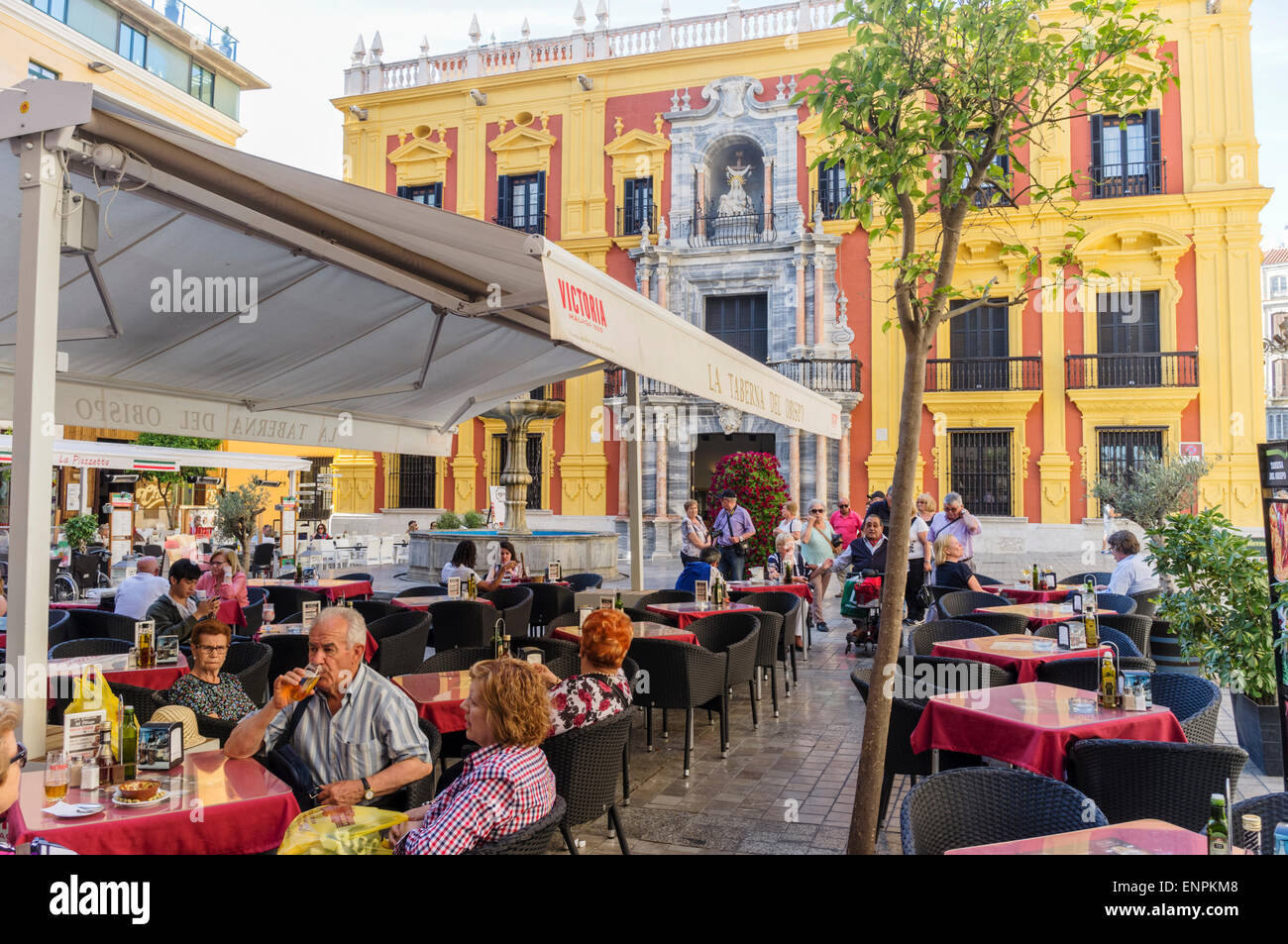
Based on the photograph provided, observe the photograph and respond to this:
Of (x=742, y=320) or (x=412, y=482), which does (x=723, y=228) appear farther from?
(x=412, y=482)

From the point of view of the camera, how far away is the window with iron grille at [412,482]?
22797 mm

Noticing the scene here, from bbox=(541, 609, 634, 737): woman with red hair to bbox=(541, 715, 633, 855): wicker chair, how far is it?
0.31 feet

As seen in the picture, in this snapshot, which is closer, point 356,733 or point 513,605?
point 356,733

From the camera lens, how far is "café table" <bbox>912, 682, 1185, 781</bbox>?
10.6 feet

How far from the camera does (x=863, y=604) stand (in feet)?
26.7

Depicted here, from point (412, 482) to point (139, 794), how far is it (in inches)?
825

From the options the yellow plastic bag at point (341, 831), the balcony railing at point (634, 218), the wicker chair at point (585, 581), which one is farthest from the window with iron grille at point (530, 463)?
the yellow plastic bag at point (341, 831)

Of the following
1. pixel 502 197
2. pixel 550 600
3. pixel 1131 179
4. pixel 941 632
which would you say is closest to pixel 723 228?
pixel 502 197

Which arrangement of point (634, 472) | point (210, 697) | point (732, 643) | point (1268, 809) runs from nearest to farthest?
point (1268, 809) < point (210, 697) < point (732, 643) < point (634, 472)

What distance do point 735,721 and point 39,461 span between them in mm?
4374

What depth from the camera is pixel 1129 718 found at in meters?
3.37

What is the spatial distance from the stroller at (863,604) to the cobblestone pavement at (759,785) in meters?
1.28

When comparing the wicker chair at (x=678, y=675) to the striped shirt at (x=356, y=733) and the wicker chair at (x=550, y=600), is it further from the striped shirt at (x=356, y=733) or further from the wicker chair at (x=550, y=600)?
the wicker chair at (x=550, y=600)

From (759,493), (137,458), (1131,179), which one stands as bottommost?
(759,493)
